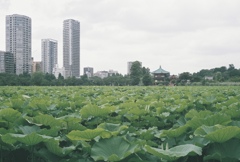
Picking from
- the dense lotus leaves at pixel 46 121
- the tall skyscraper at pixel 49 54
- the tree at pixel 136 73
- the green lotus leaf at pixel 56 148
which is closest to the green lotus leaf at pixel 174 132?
the green lotus leaf at pixel 56 148

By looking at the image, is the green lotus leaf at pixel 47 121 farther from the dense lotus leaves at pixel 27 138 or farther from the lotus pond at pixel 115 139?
the dense lotus leaves at pixel 27 138

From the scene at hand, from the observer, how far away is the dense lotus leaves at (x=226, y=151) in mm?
1273

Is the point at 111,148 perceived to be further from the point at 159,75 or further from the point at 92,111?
the point at 159,75

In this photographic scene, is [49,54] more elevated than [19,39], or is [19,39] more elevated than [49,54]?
[19,39]

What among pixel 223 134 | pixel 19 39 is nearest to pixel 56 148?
pixel 223 134

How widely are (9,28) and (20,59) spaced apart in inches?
348

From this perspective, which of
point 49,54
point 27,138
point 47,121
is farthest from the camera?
point 49,54

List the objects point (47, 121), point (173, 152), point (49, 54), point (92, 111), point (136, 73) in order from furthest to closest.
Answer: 1. point (49, 54)
2. point (136, 73)
3. point (92, 111)
4. point (47, 121)
5. point (173, 152)

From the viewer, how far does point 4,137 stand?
1.34 m

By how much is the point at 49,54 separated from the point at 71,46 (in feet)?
42.3

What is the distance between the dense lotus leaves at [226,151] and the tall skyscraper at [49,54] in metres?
101

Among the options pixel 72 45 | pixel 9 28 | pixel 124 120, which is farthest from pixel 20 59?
pixel 124 120

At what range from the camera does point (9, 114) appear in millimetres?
1911

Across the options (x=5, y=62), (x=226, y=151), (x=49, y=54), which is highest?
(x=49, y=54)
